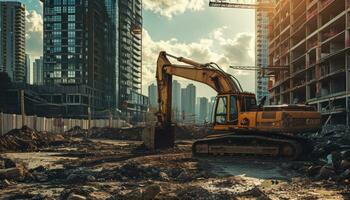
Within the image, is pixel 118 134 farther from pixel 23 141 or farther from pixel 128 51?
pixel 128 51

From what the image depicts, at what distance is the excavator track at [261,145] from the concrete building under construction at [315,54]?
27093 millimetres

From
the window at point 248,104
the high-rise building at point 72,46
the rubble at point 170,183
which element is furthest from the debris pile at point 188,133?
the high-rise building at point 72,46

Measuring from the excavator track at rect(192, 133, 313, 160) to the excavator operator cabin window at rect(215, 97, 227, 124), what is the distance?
75 centimetres

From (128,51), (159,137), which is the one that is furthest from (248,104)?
(128,51)

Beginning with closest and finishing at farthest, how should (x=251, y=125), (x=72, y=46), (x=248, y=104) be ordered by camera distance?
(x=251, y=125)
(x=248, y=104)
(x=72, y=46)

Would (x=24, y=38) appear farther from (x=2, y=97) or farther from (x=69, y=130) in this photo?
(x=69, y=130)

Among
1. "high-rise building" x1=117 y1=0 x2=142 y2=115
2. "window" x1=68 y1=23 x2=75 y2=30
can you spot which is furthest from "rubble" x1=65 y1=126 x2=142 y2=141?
"high-rise building" x1=117 y1=0 x2=142 y2=115

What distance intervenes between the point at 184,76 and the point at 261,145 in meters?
6.42

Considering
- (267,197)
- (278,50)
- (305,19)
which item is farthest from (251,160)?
(278,50)

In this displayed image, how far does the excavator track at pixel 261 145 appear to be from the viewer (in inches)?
806

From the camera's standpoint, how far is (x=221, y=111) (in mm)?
21969

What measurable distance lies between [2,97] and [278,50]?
2371 inches

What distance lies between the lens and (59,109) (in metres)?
122

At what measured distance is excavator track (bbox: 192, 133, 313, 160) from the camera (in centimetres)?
2048
